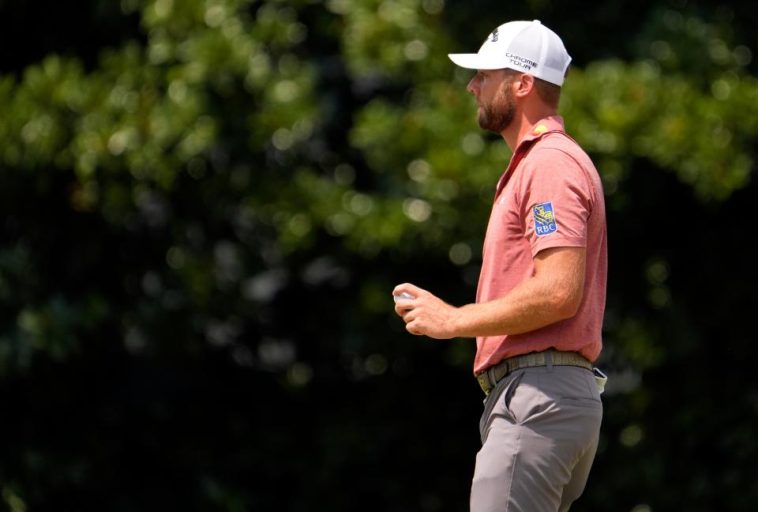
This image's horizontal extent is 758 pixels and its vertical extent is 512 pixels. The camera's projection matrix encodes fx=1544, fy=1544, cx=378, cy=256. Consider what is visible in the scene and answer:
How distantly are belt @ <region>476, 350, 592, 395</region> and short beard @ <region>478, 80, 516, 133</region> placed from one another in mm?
552

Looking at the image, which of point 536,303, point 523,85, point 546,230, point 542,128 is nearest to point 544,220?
point 546,230

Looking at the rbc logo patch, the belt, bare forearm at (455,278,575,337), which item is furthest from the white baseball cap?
the belt

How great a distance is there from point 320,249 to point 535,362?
13.2ft

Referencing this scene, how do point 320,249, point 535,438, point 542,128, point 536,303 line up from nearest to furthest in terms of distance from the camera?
point 536,303, point 535,438, point 542,128, point 320,249

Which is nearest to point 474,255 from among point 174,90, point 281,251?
point 281,251

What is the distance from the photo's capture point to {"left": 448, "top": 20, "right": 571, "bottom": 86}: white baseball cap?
3.54 meters

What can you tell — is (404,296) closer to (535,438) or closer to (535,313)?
(535,313)

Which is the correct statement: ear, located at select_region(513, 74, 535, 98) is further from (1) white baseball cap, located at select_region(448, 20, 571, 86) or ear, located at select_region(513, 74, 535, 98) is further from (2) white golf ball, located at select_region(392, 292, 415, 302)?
(2) white golf ball, located at select_region(392, 292, 415, 302)

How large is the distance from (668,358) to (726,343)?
43 centimetres

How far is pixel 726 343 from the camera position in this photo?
7.52 meters

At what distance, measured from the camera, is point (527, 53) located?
3.54 m

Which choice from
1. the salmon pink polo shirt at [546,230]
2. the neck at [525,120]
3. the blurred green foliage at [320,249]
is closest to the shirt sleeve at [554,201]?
the salmon pink polo shirt at [546,230]

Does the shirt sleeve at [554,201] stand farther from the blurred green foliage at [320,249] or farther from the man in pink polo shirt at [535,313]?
the blurred green foliage at [320,249]

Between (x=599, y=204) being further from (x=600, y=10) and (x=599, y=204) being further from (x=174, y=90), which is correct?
(x=600, y=10)
